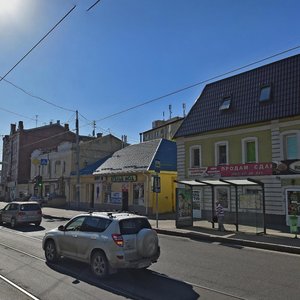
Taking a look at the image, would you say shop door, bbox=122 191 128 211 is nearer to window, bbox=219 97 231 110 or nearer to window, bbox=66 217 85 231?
window, bbox=219 97 231 110

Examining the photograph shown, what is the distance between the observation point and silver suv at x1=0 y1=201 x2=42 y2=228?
21953mm

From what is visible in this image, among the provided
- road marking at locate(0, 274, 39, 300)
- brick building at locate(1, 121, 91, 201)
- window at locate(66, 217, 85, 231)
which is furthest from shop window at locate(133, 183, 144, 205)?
brick building at locate(1, 121, 91, 201)

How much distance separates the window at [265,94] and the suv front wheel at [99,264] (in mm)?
16252

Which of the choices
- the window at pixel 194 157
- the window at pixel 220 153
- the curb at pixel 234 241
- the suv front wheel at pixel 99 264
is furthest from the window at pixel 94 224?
the window at pixel 194 157

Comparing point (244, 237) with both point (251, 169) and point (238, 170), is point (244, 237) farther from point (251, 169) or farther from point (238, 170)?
point (238, 170)

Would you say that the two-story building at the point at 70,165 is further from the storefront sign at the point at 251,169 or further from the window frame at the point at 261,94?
the window frame at the point at 261,94

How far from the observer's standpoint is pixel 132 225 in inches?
362

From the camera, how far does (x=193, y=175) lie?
25531 millimetres

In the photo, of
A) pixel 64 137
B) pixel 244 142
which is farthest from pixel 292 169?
pixel 64 137

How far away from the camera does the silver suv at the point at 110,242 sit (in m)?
8.59

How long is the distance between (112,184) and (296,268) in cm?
2587

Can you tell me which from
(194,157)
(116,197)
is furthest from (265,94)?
(116,197)

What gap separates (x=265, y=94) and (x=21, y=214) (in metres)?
16.4

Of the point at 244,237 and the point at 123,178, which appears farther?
the point at 123,178
